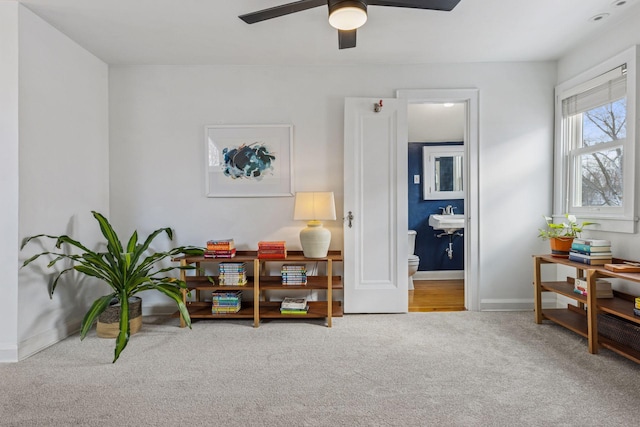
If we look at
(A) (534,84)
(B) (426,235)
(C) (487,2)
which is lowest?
(B) (426,235)

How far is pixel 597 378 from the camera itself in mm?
2102

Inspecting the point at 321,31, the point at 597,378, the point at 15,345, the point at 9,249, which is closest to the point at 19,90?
the point at 9,249

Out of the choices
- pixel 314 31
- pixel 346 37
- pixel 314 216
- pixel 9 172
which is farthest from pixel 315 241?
pixel 9 172

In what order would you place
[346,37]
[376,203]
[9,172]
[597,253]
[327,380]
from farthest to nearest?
1. [376,203]
2. [597,253]
3. [9,172]
4. [346,37]
5. [327,380]

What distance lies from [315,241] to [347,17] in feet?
5.79

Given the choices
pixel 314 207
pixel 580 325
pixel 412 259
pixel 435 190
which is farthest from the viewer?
pixel 435 190

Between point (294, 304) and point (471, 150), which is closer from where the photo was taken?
point (294, 304)

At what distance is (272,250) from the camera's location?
10.4 feet

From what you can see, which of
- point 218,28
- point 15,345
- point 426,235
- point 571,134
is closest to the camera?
point 15,345

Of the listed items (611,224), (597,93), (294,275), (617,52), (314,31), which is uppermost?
(314,31)

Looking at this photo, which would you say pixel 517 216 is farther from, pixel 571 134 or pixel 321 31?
pixel 321 31

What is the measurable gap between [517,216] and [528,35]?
164 cm

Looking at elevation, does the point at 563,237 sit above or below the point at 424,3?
below

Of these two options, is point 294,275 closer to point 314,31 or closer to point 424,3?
point 314,31
